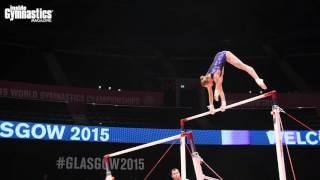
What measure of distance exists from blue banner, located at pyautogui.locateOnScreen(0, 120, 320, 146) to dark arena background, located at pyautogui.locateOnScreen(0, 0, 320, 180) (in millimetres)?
30

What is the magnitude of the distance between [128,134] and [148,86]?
573 cm

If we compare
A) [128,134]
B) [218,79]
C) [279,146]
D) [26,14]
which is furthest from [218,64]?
[26,14]

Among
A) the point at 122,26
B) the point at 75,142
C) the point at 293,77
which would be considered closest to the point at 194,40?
the point at 122,26

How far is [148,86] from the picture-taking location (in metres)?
18.6

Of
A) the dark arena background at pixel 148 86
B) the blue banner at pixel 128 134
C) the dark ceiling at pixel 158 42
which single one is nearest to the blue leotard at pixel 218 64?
the dark arena background at pixel 148 86

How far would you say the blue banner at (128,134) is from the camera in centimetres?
1219

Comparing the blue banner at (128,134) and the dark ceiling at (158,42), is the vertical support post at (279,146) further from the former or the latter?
the dark ceiling at (158,42)

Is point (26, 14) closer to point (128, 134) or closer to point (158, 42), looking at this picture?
point (158, 42)

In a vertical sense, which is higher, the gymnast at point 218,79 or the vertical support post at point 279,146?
the gymnast at point 218,79

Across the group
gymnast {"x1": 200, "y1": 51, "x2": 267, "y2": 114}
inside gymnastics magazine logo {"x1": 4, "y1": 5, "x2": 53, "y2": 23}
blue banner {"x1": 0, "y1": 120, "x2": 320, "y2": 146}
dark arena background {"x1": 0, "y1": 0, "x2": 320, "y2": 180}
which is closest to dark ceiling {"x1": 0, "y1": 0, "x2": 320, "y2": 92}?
dark arena background {"x1": 0, "y1": 0, "x2": 320, "y2": 180}

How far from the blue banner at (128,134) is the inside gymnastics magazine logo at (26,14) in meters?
7.37

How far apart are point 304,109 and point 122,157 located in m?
6.59

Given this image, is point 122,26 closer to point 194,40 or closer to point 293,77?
point 194,40

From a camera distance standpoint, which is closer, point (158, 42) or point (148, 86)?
point (148, 86)
